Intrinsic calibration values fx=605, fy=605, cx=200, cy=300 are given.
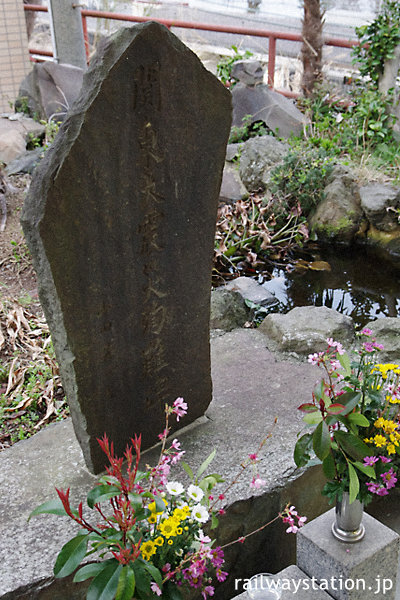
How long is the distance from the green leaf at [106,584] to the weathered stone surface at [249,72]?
6.87 meters

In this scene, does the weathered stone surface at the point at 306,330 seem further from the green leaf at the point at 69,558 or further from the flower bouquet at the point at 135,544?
the green leaf at the point at 69,558

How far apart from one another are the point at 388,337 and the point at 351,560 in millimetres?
1676

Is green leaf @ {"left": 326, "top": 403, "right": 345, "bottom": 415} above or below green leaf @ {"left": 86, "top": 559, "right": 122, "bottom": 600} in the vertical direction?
above

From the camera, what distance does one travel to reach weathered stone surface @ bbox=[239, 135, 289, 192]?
19.7ft

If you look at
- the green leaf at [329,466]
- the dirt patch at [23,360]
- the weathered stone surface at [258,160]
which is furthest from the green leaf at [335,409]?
the weathered stone surface at [258,160]

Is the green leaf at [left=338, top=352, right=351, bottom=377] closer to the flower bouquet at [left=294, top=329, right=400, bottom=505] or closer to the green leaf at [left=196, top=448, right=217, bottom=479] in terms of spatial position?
the flower bouquet at [left=294, top=329, right=400, bottom=505]

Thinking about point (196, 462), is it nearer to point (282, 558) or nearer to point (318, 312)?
point (282, 558)

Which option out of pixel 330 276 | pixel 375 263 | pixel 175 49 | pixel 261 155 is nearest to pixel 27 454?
pixel 175 49

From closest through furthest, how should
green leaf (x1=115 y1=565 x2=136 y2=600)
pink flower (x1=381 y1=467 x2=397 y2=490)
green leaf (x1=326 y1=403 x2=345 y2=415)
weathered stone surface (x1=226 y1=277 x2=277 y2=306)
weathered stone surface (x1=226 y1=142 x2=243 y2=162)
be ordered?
green leaf (x1=115 y1=565 x2=136 y2=600)
green leaf (x1=326 y1=403 x2=345 y2=415)
pink flower (x1=381 y1=467 x2=397 y2=490)
weathered stone surface (x1=226 y1=277 x2=277 y2=306)
weathered stone surface (x1=226 y1=142 x2=243 y2=162)

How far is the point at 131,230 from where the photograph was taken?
199 centimetres

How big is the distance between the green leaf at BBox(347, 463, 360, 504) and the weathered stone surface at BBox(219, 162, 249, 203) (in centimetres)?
461

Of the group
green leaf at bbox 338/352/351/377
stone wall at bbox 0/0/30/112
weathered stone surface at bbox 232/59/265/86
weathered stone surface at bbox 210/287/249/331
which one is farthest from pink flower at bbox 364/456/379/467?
stone wall at bbox 0/0/30/112

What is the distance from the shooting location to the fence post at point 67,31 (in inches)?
340

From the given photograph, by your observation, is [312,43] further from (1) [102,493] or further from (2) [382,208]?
(1) [102,493]
